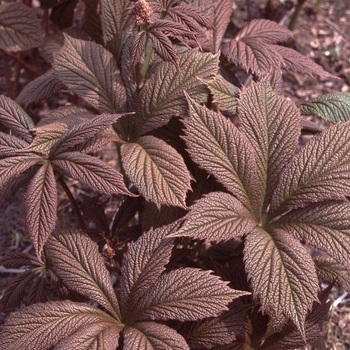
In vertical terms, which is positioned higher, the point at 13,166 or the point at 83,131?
the point at 83,131

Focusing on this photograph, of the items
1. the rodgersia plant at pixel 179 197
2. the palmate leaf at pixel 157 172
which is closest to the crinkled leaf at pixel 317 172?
the rodgersia plant at pixel 179 197

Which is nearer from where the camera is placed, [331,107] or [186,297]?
[186,297]

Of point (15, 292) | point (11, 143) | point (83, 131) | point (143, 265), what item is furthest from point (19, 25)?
point (143, 265)

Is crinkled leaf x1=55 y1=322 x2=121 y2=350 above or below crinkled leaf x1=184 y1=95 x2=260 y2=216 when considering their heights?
below

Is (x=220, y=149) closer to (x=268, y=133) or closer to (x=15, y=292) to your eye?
(x=268, y=133)

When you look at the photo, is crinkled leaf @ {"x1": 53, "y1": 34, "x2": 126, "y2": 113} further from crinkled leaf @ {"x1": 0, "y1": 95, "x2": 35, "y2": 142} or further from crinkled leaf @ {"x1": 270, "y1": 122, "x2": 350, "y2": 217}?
crinkled leaf @ {"x1": 270, "y1": 122, "x2": 350, "y2": 217}

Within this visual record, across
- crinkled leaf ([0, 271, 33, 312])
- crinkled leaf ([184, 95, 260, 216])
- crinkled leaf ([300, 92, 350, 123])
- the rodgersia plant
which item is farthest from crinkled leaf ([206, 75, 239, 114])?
crinkled leaf ([0, 271, 33, 312])
